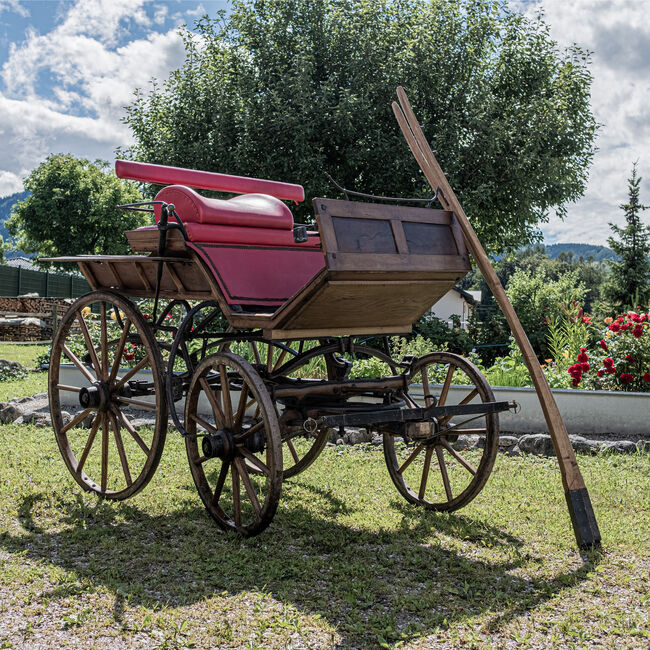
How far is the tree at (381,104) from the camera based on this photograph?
14.4 metres

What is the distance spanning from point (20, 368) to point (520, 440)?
8.20 meters

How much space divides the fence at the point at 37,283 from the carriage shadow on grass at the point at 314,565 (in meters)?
30.1

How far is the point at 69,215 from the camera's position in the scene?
36.8 m

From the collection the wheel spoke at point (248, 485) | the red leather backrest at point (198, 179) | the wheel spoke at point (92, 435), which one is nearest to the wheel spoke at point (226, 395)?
the wheel spoke at point (248, 485)

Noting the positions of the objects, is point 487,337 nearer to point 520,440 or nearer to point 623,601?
point 520,440

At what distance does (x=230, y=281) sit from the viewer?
13.1 feet

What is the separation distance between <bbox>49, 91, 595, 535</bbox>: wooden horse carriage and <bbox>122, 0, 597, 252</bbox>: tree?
9.69 meters

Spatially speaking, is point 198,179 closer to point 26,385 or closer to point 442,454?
point 442,454

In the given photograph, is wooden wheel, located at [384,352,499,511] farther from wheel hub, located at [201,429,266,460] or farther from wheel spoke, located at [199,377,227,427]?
wheel spoke, located at [199,377,227,427]

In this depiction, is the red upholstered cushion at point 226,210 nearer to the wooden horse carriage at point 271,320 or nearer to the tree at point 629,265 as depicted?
the wooden horse carriage at point 271,320

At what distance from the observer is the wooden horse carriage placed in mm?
3506

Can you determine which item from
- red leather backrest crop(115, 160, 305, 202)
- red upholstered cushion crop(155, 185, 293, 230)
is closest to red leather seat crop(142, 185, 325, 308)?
red upholstered cushion crop(155, 185, 293, 230)

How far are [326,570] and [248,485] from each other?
56cm

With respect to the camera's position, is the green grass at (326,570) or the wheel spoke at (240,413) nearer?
the green grass at (326,570)
